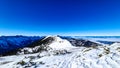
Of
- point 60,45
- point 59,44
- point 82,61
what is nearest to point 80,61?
point 82,61

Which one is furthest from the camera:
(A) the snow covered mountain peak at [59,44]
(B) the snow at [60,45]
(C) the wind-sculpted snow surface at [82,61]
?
(A) the snow covered mountain peak at [59,44]

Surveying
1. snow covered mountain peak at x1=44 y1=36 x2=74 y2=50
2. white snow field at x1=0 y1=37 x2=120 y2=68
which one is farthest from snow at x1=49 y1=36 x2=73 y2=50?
white snow field at x1=0 y1=37 x2=120 y2=68

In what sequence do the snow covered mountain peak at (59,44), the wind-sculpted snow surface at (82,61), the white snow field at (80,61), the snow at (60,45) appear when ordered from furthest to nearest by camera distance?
the snow covered mountain peak at (59,44)
the snow at (60,45)
the white snow field at (80,61)
the wind-sculpted snow surface at (82,61)

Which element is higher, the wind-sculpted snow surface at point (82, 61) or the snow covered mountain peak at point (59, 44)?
the wind-sculpted snow surface at point (82, 61)

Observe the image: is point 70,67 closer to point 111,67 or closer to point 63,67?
point 63,67

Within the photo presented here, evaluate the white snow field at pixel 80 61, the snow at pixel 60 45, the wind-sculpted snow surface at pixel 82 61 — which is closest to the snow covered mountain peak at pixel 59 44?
the snow at pixel 60 45

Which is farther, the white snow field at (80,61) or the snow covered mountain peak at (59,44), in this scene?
the snow covered mountain peak at (59,44)

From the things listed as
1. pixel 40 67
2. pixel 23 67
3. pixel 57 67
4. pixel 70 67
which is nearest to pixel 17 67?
pixel 23 67

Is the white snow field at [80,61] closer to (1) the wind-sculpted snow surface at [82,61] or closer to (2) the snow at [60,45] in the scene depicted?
(1) the wind-sculpted snow surface at [82,61]

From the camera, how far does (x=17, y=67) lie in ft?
61.8

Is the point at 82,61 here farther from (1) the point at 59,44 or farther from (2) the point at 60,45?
(1) the point at 59,44

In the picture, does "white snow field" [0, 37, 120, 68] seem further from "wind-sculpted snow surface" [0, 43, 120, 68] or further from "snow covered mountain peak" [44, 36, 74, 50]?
"snow covered mountain peak" [44, 36, 74, 50]

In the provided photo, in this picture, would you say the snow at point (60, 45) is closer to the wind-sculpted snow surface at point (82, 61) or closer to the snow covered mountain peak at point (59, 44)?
the snow covered mountain peak at point (59, 44)

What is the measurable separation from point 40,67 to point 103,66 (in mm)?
7439
